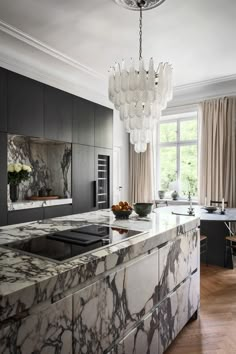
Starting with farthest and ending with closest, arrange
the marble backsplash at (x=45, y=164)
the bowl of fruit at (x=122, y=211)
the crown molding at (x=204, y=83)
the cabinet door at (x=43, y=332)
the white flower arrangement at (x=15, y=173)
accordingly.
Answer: the crown molding at (x=204, y=83)
the marble backsplash at (x=45, y=164)
the white flower arrangement at (x=15, y=173)
the bowl of fruit at (x=122, y=211)
the cabinet door at (x=43, y=332)

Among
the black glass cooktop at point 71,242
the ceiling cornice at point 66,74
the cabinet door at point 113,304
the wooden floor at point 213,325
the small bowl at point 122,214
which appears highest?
the ceiling cornice at point 66,74

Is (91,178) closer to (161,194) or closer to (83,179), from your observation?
(83,179)

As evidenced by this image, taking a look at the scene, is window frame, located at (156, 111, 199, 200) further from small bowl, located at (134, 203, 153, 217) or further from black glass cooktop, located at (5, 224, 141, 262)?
black glass cooktop, located at (5, 224, 141, 262)

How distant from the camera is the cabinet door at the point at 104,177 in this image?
17.3 feet

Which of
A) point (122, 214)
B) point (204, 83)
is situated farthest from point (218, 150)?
point (122, 214)

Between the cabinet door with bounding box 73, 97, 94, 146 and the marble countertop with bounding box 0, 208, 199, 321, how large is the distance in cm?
287

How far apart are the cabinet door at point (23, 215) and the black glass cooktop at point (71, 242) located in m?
2.02

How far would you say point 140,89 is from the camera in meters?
2.60

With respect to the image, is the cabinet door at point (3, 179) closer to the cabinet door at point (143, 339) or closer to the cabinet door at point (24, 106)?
the cabinet door at point (24, 106)

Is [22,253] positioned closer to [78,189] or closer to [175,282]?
[175,282]

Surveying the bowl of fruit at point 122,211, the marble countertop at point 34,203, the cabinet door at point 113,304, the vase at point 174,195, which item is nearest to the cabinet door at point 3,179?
the marble countertop at point 34,203

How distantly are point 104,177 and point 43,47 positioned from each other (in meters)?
2.69

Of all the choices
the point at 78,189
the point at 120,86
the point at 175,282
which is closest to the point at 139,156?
the point at 78,189

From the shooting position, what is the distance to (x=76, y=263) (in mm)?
1177
